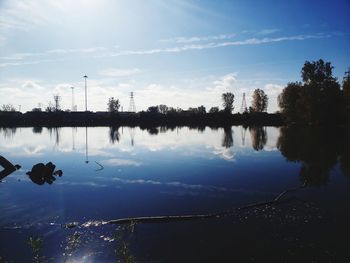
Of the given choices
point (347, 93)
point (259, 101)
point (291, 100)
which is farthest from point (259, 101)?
point (347, 93)

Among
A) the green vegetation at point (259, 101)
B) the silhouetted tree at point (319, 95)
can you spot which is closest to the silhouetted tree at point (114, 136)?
the silhouetted tree at point (319, 95)

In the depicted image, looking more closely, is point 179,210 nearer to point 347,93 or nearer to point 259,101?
point 347,93

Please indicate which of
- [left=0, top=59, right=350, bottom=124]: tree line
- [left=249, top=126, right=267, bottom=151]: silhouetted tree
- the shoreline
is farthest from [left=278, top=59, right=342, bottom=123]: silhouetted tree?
the shoreline

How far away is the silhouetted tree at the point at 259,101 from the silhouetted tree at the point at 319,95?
6179 cm

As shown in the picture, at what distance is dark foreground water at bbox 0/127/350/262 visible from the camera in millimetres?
12148

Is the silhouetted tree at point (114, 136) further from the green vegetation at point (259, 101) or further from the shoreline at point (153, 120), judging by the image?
the green vegetation at point (259, 101)

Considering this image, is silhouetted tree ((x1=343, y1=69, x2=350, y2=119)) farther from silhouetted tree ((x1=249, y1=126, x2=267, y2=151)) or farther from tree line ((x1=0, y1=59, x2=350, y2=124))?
silhouetted tree ((x1=249, y1=126, x2=267, y2=151))

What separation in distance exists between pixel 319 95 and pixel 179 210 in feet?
251

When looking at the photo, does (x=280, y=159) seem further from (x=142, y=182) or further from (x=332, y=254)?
(x=332, y=254)

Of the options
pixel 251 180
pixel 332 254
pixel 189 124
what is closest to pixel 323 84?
pixel 189 124

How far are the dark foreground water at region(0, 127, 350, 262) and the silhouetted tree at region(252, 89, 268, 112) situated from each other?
125 meters

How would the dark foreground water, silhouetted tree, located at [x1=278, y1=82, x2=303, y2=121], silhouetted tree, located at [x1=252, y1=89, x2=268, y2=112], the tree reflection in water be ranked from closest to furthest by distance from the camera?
1. the dark foreground water
2. the tree reflection in water
3. silhouetted tree, located at [x1=278, y1=82, x2=303, y2=121]
4. silhouetted tree, located at [x1=252, y1=89, x2=268, y2=112]

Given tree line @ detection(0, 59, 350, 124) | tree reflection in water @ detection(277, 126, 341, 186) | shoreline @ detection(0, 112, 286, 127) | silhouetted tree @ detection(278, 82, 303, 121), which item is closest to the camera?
tree reflection in water @ detection(277, 126, 341, 186)

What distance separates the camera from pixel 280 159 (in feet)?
118
